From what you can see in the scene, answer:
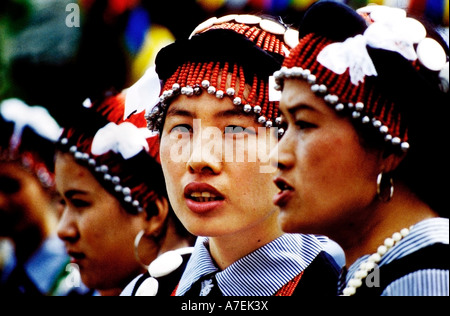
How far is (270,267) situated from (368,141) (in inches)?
24.2

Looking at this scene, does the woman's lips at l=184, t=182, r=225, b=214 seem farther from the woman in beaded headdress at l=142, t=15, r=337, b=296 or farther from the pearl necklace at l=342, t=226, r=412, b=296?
the pearl necklace at l=342, t=226, r=412, b=296

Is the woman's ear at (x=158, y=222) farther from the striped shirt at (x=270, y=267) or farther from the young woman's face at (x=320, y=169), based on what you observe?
the young woman's face at (x=320, y=169)

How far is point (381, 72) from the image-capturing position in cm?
185

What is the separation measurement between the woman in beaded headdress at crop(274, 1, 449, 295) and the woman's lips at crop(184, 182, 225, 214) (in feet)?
1.04

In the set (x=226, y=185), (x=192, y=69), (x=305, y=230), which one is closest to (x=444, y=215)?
(x=305, y=230)

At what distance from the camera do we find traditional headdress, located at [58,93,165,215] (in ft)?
9.70

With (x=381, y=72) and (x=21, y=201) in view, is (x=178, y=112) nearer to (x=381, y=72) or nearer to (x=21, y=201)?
(x=381, y=72)

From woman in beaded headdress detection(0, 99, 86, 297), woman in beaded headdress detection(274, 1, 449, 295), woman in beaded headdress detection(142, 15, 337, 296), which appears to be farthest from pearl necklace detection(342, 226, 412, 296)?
woman in beaded headdress detection(0, 99, 86, 297)

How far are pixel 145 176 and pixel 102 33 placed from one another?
37.6 inches

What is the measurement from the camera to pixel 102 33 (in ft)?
11.7

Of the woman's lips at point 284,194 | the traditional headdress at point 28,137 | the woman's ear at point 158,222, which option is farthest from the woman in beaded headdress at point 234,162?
the traditional headdress at point 28,137

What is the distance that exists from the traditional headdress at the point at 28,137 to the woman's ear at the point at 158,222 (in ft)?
2.33
